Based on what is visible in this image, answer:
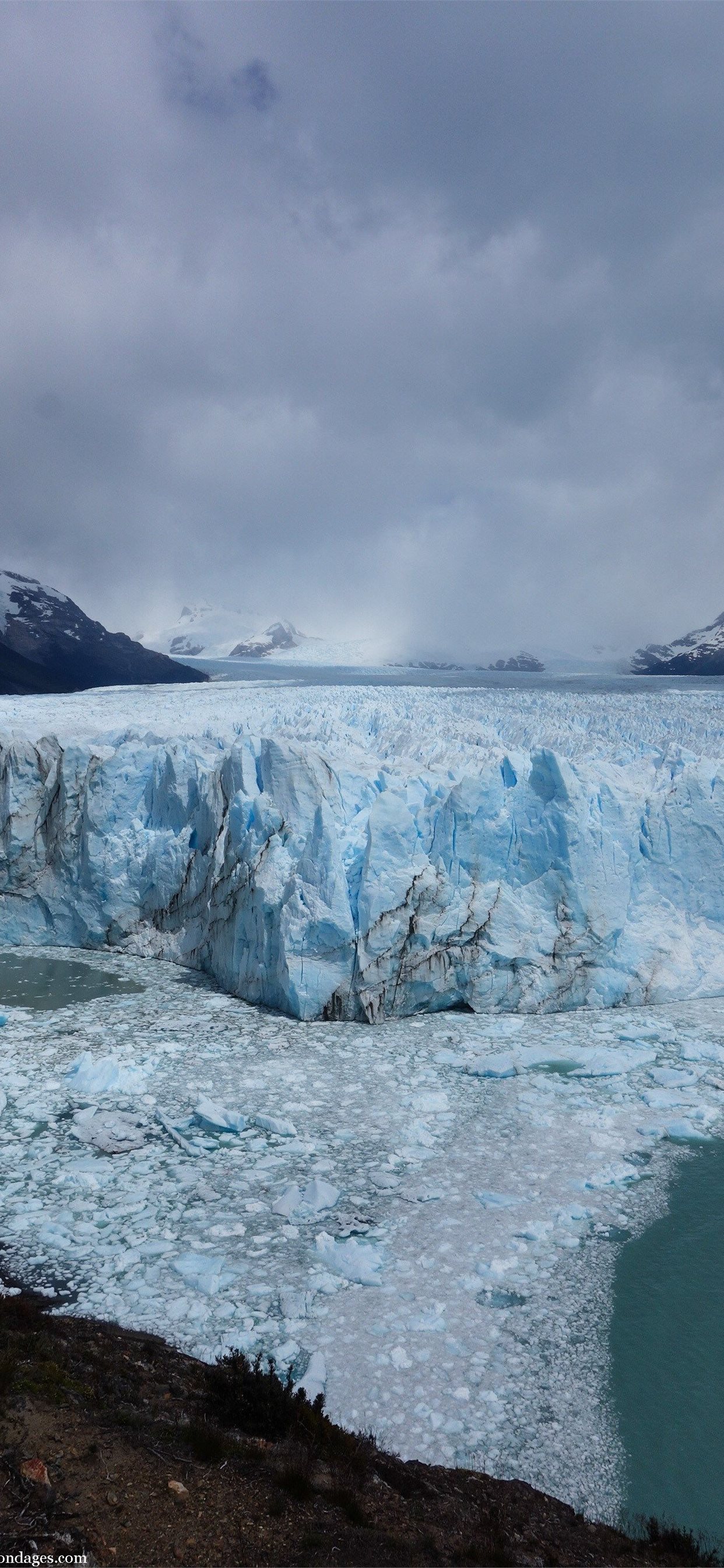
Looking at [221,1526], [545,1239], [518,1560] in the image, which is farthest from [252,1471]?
[545,1239]

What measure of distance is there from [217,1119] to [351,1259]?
1911 mm

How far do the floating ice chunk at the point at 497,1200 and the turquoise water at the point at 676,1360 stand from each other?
0.79 m

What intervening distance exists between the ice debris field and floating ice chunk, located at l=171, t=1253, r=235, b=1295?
22 millimetres

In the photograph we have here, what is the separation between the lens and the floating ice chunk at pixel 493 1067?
8.04 m

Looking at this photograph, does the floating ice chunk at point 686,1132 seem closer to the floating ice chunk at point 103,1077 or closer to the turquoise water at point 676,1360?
the turquoise water at point 676,1360

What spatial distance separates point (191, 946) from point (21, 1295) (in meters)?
6.68

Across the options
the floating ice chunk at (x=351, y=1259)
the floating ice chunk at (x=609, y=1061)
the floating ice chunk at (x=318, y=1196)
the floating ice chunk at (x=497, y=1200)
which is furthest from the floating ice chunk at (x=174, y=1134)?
the floating ice chunk at (x=609, y=1061)

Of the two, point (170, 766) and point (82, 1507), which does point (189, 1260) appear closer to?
point (82, 1507)

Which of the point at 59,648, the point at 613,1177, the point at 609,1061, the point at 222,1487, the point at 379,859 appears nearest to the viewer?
the point at 222,1487

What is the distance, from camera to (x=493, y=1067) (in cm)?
806

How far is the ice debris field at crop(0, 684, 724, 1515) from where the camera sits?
4.80m

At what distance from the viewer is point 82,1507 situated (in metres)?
3.07

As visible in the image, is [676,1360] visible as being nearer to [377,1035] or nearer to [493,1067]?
[493,1067]

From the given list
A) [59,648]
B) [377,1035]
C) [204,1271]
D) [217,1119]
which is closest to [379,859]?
[377,1035]
